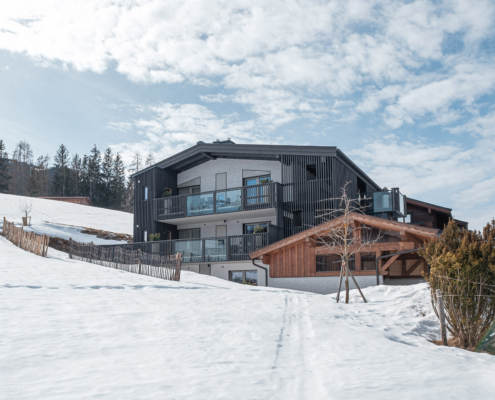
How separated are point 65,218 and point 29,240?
21.1 metres

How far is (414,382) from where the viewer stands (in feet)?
18.6

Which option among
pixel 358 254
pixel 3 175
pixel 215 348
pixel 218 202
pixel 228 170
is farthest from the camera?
pixel 3 175

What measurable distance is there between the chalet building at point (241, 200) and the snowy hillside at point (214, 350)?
9576mm

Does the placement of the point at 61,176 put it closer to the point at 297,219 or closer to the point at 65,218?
the point at 65,218

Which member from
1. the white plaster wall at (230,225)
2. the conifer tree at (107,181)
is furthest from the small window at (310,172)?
the conifer tree at (107,181)

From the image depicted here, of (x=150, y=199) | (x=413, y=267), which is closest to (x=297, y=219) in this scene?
(x=413, y=267)

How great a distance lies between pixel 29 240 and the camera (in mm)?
22344

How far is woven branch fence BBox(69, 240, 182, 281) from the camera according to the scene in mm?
17203

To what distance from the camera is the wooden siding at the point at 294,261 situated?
62.3 feet

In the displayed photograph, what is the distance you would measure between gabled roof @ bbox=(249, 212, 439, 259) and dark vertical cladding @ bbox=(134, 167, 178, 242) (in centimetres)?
849

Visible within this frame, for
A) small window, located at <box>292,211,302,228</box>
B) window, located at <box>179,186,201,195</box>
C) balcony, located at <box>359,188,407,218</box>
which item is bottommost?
small window, located at <box>292,211,302,228</box>

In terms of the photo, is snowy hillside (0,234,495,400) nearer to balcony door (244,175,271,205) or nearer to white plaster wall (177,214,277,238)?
balcony door (244,175,271,205)

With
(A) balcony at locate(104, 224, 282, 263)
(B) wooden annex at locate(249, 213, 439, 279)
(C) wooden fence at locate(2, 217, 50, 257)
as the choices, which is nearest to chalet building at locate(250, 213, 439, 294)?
(B) wooden annex at locate(249, 213, 439, 279)

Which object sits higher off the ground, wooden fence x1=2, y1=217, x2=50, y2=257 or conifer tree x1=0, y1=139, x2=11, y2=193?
conifer tree x1=0, y1=139, x2=11, y2=193
